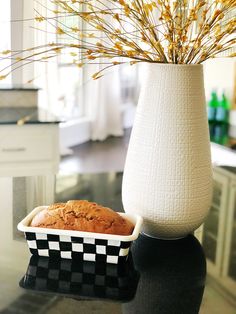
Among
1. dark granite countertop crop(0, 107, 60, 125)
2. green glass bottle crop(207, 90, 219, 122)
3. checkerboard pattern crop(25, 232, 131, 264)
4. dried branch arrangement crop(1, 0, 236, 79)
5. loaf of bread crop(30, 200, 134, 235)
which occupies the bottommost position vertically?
checkerboard pattern crop(25, 232, 131, 264)

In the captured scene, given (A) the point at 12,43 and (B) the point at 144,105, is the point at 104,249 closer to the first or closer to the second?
(B) the point at 144,105

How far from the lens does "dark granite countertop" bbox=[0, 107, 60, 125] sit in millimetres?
2705

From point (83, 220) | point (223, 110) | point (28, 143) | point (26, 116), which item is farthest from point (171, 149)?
point (223, 110)

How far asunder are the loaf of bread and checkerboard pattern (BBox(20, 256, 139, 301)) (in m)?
0.07

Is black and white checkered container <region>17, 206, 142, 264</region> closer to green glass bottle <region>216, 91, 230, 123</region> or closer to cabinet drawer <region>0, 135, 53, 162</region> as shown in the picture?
cabinet drawer <region>0, 135, 53, 162</region>

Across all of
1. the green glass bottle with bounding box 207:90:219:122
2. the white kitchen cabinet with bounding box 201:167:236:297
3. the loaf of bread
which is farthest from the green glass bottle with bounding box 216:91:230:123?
the loaf of bread

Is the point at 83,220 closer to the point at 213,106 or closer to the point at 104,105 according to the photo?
the point at 213,106

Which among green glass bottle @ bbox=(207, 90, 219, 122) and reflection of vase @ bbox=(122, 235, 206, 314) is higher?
green glass bottle @ bbox=(207, 90, 219, 122)

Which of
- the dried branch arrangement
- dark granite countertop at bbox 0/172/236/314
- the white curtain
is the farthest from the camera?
the white curtain

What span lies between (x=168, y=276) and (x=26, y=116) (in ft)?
6.84

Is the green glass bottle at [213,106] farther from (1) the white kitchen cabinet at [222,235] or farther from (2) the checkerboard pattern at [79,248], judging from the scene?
(2) the checkerboard pattern at [79,248]

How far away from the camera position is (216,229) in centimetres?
123

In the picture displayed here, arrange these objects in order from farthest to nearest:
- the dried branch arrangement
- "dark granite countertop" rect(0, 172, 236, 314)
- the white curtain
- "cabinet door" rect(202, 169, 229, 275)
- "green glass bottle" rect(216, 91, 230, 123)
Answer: the white curtain → "green glass bottle" rect(216, 91, 230, 123) → "cabinet door" rect(202, 169, 229, 275) → the dried branch arrangement → "dark granite countertop" rect(0, 172, 236, 314)

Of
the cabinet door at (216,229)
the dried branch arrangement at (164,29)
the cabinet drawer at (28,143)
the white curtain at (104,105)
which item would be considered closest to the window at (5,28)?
the cabinet drawer at (28,143)
